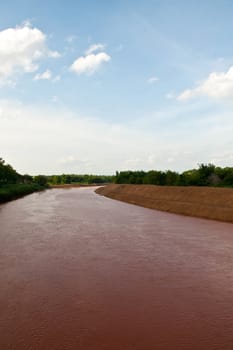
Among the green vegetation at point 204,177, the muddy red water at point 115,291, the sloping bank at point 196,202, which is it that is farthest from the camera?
the green vegetation at point 204,177

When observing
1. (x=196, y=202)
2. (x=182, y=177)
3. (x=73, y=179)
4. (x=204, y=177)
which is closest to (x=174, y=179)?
(x=182, y=177)

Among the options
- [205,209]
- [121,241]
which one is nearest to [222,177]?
[205,209]

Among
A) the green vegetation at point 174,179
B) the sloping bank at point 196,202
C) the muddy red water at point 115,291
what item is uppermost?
the green vegetation at point 174,179

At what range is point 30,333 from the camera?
805 cm

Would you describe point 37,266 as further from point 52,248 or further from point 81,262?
point 52,248

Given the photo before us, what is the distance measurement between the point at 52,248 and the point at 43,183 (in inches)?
3581

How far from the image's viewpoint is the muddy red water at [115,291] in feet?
26.0

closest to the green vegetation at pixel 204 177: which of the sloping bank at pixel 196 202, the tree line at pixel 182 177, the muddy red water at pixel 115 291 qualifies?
the tree line at pixel 182 177

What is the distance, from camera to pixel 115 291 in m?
10.9

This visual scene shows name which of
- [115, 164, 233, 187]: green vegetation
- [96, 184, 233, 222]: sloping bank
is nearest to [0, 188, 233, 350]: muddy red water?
[96, 184, 233, 222]: sloping bank

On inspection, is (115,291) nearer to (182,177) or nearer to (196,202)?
(196,202)

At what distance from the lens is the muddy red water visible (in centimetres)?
792

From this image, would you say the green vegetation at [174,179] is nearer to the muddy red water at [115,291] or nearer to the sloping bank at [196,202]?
the sloping bank at [196,202]

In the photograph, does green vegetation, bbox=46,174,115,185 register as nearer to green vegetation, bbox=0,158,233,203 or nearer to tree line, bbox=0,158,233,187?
tree line, bbox=0,158,233,187
